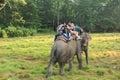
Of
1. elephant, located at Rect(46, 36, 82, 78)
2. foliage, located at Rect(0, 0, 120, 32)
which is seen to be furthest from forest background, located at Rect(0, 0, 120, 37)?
elephant, located at Rect(46, 36, 82, 78)

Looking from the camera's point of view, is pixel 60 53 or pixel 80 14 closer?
pixel 60 53

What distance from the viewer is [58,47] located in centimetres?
900

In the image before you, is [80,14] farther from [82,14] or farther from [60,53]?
[60,53]

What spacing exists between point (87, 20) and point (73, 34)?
119ft

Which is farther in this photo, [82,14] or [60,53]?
[82,14]

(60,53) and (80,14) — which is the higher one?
(60,53)

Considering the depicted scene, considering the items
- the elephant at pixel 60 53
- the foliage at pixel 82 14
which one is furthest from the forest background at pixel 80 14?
the elephant at pixel 60 53

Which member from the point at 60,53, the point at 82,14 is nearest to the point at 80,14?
the point at 82,14

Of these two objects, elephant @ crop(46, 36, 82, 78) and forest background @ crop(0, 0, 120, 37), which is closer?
elephant @ crop(46, 36, 82, 78)

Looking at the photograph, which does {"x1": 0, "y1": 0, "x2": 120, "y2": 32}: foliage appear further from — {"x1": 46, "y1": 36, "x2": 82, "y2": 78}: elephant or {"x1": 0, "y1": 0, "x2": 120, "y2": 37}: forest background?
{"x1": 46, "y1": 36, "x2": 82, "y2": 78}: elephant

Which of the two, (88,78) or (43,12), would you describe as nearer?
(88,78)

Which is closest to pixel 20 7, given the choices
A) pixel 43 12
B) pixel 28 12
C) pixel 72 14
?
pixel 28 12

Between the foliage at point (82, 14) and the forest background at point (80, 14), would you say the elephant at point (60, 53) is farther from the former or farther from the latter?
the foliage at point (82, 14)

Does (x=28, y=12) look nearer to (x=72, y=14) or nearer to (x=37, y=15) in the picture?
(x=37, y=15)
